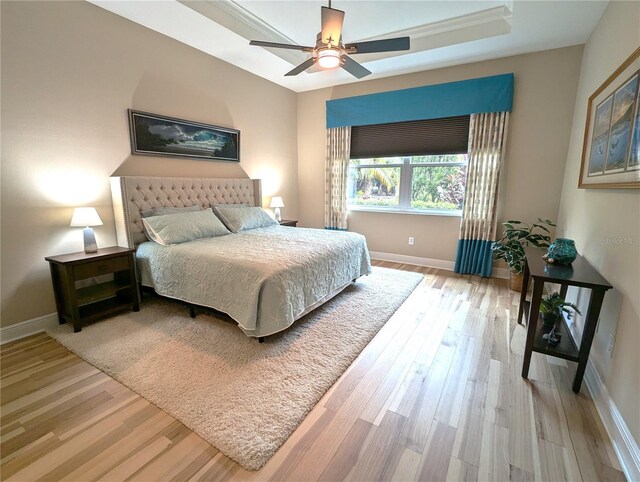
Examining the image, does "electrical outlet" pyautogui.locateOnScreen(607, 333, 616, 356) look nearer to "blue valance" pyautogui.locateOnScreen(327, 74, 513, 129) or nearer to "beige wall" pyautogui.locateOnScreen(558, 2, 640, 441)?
"beige wall" pyautogui.locateOnScreen(558, 2, 640, 441)

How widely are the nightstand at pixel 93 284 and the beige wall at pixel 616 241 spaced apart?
144 inches

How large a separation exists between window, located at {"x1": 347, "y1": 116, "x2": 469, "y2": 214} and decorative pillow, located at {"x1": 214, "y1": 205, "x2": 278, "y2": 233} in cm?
184

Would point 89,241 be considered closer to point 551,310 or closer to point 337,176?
point 337,176

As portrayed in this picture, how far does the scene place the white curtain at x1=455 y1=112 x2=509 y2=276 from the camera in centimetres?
381

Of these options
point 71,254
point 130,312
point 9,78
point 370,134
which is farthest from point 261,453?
point 370,134

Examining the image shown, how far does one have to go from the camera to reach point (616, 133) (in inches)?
75.5

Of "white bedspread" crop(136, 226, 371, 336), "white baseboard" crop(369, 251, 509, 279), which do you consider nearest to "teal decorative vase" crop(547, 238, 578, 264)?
"white bedspread" crop(136, 226, 371, 336)

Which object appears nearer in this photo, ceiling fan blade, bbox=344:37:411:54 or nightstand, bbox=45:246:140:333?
ceiling fan blade, bbox=344:37:411:54

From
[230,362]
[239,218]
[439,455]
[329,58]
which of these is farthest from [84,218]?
[439,455]

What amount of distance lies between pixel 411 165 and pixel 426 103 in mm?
876

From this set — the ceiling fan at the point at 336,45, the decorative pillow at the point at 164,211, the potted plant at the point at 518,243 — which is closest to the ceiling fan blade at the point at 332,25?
the ceiling fan at the point at 336,45

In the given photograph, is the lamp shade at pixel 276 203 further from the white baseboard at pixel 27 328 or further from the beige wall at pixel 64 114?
the white baseboard at pixel 27 328

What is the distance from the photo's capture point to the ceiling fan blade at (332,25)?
6.74 feet

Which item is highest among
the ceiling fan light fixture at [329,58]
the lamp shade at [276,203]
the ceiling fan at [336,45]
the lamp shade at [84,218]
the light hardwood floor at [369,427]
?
the ceiling fan at [336,45]
